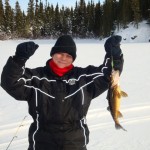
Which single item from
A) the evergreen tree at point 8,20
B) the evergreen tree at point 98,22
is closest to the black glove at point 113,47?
the evergreen tree at point 98,22

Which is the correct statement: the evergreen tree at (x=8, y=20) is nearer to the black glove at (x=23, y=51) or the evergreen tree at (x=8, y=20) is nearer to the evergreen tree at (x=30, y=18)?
the evergreen tree at (x=30, y=18)

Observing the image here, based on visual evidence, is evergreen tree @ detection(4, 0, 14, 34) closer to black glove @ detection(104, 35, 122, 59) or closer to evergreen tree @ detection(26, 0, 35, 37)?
evergreen tree @ detection(26, 0, 35, 37)

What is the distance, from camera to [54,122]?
113 inches

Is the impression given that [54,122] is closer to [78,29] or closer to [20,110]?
[20,110]

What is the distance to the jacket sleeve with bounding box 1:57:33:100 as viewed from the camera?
2.82 m

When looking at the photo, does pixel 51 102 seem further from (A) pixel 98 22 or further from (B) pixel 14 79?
(A) pixel 98 22

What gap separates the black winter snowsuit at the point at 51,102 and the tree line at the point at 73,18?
47161mm

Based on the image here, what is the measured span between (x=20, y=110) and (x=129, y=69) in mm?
7184

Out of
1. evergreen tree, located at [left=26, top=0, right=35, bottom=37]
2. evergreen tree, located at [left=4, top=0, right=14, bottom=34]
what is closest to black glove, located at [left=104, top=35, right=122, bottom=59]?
evergreen tree, located at [left=4, top=0, right=14, bottom=34]

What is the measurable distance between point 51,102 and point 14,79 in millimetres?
391

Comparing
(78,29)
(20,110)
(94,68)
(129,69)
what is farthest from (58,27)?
(94,68)

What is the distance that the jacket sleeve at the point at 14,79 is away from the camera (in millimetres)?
2822

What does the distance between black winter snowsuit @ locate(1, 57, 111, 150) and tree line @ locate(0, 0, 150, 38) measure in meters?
47.2

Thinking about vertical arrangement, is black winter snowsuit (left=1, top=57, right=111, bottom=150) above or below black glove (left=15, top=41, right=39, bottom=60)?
below
